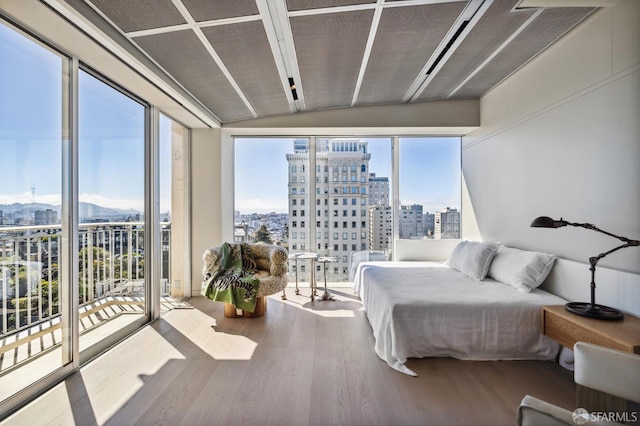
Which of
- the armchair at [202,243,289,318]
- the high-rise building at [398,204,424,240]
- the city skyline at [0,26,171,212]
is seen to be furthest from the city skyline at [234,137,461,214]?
the city skyline at [0,26,171,212]

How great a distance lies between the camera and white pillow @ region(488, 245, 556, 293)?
2799mm

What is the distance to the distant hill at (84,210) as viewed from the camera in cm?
192

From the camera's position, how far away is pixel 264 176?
4.84 metres

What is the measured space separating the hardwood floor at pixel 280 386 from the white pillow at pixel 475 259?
104 centimetres

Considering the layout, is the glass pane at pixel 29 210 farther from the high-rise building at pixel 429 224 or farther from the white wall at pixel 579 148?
the high-rise building at pixel 429 224

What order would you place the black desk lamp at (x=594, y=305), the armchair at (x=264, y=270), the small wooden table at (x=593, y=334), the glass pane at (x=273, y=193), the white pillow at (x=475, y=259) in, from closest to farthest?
1. the small wooden table at (x=593, y=334)
2. the black desk lamp at (x=594, y=305)
3. the white pillow at (x=475, y=259)
4. the armchair at (x=264, y=270)
5. the glass pane at (x=273, y=193)

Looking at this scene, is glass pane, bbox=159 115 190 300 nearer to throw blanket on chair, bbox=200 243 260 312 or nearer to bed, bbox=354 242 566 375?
throw blanket on chair, bbox=200 243 260 312

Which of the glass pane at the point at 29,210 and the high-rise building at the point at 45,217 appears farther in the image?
the high-rise building at the point at 45,217

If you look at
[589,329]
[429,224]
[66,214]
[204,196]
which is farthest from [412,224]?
[66,214]

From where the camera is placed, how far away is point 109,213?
9.14ft

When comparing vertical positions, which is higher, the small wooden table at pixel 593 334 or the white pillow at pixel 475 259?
the white pillow at pixel 475 259

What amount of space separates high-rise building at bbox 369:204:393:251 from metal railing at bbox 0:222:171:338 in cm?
329

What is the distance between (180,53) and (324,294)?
3170 mm

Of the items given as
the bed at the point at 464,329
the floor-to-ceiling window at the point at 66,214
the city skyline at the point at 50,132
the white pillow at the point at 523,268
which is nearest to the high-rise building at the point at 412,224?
the white pillow at the point at 523,268
